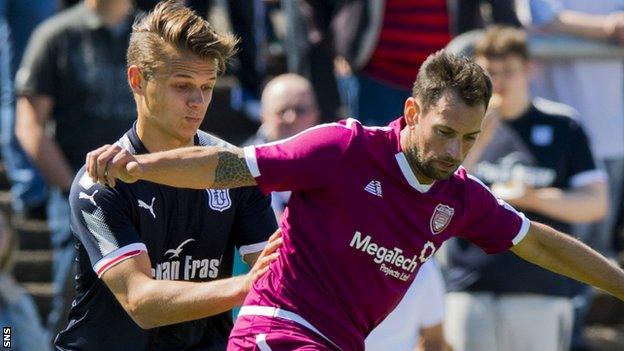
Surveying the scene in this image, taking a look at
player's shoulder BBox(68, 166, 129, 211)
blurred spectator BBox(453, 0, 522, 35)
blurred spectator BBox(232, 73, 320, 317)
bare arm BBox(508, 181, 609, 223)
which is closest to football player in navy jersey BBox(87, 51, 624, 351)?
player's shoulder BBox(68, 166, 129, 211)

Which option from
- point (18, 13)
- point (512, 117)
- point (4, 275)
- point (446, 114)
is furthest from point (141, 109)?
point (18, 13)

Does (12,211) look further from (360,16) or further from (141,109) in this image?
(141,109)

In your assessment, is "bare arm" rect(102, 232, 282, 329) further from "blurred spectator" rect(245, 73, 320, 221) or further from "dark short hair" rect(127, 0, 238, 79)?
"blurred spectator" rect(245, 73, 320, 221)

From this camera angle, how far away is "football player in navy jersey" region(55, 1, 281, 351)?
524 cm

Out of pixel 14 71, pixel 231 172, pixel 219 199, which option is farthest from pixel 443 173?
pixel 14 71

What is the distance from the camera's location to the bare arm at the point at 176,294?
16.5 feet

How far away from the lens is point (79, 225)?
5328 mm

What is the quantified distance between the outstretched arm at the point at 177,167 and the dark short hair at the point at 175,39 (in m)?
0.50

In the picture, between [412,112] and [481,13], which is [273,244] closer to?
[412,112]

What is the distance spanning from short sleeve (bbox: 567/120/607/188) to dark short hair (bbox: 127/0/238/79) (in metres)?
3.35

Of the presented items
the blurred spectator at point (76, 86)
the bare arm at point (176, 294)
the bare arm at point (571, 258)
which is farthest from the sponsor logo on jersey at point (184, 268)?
the blurred spectator at point (76, 86)

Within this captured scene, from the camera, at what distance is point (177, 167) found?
4.76 metres

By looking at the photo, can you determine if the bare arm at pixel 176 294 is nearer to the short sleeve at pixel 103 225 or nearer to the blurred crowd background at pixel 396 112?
the short sleeve at pixel 103 225

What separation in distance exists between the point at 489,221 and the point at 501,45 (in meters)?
3.01
